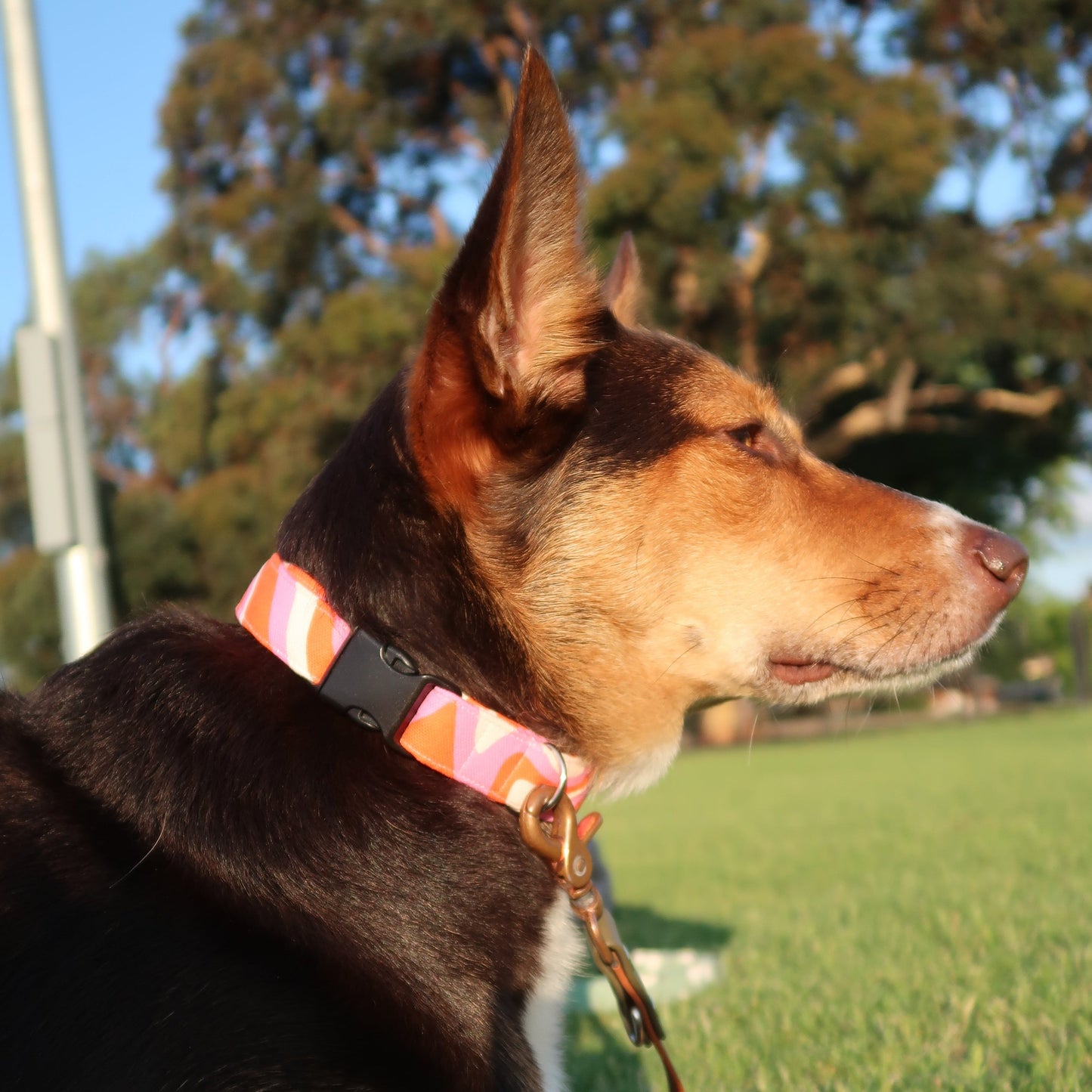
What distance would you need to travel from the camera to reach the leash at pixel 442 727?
2.18 m

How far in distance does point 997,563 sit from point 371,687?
60.3 inches

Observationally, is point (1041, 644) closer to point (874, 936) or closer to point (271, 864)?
point (874, 936)

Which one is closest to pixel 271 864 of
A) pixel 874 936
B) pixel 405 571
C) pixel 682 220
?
pixel 405 571

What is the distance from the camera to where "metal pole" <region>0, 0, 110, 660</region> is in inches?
256

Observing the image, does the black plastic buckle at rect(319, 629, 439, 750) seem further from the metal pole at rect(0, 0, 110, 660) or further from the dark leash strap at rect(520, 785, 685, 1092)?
the metal pole at rect(0, 0, 110, 660)

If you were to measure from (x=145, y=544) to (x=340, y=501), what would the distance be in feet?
86.1

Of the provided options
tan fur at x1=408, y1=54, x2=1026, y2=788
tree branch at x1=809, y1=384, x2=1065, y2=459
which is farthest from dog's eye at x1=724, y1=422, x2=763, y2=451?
tree branch at x1=809, y1=384, x2=1065, y2=459

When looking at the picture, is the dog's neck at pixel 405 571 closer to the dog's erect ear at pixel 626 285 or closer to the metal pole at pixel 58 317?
the dog's erect ear at pixel 626 285

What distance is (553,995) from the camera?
7.88 feet

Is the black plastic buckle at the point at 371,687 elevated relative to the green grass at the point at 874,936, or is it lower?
elevated

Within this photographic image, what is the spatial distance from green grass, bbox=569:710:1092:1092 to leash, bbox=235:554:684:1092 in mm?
1234

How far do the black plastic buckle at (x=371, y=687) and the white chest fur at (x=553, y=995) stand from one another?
20.9 inches

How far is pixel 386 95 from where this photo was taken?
25.2 meters

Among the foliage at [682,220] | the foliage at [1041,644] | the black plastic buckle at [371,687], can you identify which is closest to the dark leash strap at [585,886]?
the black plastic buckle at [371,687]
